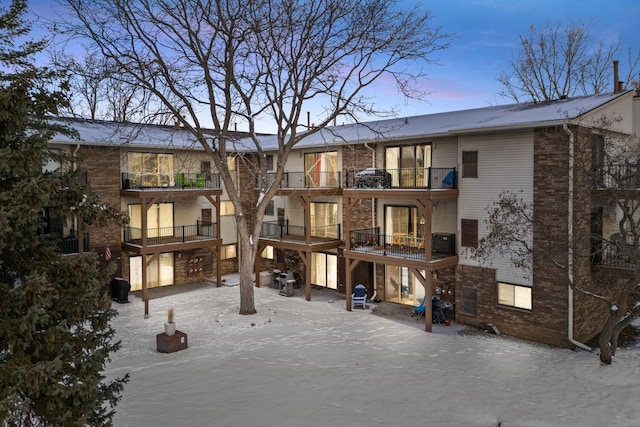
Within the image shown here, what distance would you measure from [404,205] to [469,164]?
3400 millimetres

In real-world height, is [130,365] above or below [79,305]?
below

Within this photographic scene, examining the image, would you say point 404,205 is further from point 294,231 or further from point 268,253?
point 268,253

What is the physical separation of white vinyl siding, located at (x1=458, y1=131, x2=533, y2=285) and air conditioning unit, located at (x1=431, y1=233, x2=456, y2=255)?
0.54m

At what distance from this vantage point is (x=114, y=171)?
2044cm

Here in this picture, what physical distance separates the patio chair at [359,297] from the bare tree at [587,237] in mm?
4677

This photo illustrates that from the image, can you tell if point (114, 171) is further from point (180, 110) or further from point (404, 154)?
point (404, 154)

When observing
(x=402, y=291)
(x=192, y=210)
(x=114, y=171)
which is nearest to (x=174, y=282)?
(x=192, y=210)

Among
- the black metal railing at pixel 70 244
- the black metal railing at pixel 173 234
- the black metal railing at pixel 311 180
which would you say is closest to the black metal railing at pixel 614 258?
the black metal railing at pixel 311 180

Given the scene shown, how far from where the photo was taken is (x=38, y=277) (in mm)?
5617

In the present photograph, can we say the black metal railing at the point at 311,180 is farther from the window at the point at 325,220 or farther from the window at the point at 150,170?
the window at the point at 150,170

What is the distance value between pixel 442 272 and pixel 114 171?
14349mm

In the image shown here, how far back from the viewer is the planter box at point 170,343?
1384 centimetres

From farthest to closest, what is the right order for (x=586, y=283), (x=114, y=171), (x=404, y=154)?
(x=114, y=171), (x=404, y=154), (x=586, y=283)

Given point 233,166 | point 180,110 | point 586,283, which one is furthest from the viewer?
point 233,166
